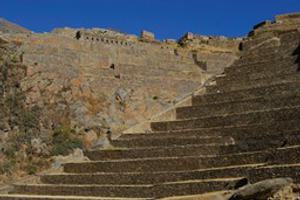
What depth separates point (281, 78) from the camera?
20.4 metres

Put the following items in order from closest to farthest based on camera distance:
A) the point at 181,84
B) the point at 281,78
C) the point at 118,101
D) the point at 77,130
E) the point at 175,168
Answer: the point at 175,168, the point at 281,78, the point at 77,130, the point at 118,101, the point at 181,84

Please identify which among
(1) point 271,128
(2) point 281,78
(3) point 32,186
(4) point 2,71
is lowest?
(3) point 32,186

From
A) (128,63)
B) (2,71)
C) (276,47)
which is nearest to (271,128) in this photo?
(276,47)

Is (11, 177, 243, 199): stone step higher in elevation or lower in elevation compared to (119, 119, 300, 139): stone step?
lower

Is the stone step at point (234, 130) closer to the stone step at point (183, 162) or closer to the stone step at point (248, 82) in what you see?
the stone step at point (183, 162)

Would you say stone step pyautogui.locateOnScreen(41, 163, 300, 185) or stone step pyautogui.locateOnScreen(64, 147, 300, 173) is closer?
stone step pyautogui.locateOnScreen(41, 163, 300, 185)

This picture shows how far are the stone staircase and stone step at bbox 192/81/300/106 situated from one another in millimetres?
31

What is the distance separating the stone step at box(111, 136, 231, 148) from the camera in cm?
1671

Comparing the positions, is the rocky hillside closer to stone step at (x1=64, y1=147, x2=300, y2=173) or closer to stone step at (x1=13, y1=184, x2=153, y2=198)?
stone step at (x1=64, y1=147, x2=300, y2=173)

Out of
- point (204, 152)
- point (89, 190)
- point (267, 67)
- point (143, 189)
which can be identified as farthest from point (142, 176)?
point (267, 67)

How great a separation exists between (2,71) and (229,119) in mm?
12339

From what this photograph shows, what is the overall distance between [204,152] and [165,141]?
1.68m

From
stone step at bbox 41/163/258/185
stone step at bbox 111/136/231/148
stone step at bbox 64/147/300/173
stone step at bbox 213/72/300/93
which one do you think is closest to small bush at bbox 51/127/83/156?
stone step at bbox 213/72/300/93

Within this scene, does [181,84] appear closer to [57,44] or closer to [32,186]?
[57,44]
